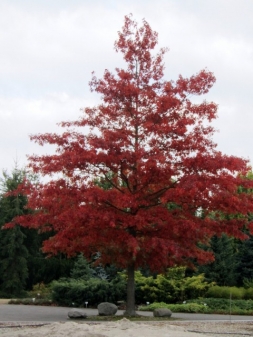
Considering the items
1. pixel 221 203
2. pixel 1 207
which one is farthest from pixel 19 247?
pixel 221 203

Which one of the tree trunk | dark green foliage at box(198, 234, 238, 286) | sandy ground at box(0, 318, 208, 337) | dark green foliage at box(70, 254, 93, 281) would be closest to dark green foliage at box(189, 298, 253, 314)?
the tree trunk

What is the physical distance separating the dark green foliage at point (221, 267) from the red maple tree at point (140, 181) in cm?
1248

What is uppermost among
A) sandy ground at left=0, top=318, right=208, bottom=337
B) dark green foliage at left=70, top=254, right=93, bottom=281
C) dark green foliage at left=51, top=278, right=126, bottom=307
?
dark green foliage at left=70, top=254, right=93, bottom=281

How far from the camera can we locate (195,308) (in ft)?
70.0

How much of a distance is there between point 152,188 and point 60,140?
3.20 m

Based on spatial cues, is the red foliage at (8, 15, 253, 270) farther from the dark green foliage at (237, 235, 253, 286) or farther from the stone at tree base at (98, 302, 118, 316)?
the dark green foliage at (237, 235, 253, 286)

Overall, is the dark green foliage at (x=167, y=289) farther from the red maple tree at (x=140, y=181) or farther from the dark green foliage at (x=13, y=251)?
the dark green foliage at (x=13, y=251)

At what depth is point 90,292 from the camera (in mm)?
23641

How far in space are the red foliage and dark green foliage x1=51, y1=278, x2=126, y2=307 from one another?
241 inches

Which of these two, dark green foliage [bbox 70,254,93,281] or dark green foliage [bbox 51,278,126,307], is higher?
dark green foliage [bbox 70,254,93,281]

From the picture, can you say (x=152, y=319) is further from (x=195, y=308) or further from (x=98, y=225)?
(x=195, y=308)

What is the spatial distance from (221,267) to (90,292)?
9.07 metres

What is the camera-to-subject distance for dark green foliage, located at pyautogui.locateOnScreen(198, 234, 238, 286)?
29969 millimetres

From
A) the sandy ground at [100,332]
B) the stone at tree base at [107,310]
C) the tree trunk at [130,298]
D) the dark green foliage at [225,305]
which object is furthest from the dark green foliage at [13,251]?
the sandy ground at [100,332]
